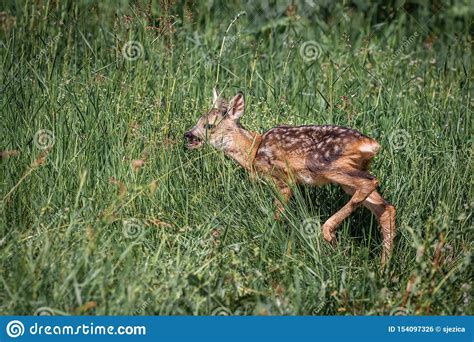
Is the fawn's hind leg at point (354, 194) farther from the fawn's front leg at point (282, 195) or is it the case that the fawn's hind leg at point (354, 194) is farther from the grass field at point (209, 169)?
the fawn's front leg at point (282, 195)

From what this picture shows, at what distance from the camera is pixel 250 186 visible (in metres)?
6.05

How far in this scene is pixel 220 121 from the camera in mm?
6535

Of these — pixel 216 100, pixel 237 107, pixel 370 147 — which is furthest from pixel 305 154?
pixel 216 100

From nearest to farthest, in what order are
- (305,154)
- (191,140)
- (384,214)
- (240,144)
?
1. (384,214)
2. (305,154)
3. (191,140)
4. (240,144)

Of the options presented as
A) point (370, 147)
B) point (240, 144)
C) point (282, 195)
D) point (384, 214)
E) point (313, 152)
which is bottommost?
point (384, 214)

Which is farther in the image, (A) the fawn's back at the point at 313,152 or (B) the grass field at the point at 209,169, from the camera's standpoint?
(A) the fawn's back at the point at 313,152

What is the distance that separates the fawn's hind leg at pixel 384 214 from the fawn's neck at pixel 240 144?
0.82m

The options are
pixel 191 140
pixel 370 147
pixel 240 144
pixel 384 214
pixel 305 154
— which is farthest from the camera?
pixel 240 144

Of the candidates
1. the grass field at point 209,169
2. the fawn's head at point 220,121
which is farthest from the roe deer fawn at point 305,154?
the grass field at point 209,169

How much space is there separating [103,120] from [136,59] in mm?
841

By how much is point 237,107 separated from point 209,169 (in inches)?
24.9

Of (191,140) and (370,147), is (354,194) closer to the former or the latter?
(370,147)

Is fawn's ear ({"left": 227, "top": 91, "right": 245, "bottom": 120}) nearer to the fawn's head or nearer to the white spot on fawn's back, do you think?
the fawn's head

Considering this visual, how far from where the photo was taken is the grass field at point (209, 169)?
4.85 metres
